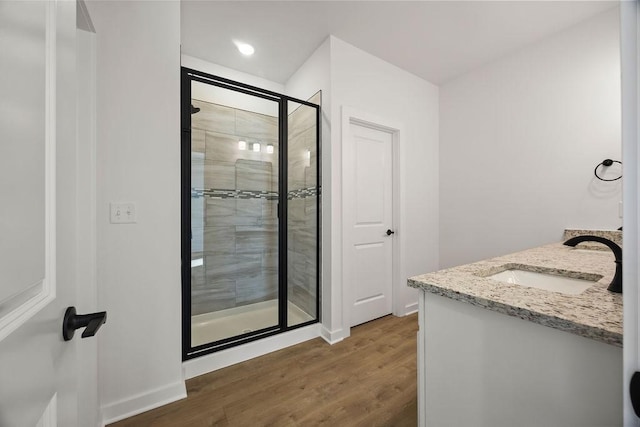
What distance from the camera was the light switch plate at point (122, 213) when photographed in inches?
52.4

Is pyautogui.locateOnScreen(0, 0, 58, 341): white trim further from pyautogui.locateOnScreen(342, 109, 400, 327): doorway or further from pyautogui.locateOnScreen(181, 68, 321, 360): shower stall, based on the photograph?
pyautogui.locateOnScreen(342, 109, 400, 327): doorway

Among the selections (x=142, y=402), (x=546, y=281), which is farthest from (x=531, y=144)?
(x=142, y=402)

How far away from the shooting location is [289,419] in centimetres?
136

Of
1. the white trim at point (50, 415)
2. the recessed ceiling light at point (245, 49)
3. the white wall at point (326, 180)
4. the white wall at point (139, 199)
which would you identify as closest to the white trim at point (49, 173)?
the white trim at point (50, 415)

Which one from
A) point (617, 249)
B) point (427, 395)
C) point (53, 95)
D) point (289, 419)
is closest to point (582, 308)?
point (617, 249)

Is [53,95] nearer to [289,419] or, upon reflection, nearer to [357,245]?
[289,419]

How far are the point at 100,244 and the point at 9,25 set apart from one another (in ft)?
4.35

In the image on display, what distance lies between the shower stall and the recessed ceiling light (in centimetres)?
69

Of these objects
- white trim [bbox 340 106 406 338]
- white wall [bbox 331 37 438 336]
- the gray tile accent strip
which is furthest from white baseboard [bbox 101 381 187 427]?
white trim [bbox 340 106 406 338]

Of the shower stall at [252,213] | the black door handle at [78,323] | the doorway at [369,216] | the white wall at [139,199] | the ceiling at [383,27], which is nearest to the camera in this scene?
the black door handle at [78,323]

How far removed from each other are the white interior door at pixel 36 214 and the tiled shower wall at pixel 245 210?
64.5 inches

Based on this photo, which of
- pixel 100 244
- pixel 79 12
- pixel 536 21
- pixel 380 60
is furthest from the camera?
pixel 380 60

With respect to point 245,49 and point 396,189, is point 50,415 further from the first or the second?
point 245,49

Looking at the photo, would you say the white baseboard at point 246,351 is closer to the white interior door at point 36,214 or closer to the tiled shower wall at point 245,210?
the tiled shower wall at point 245,210
